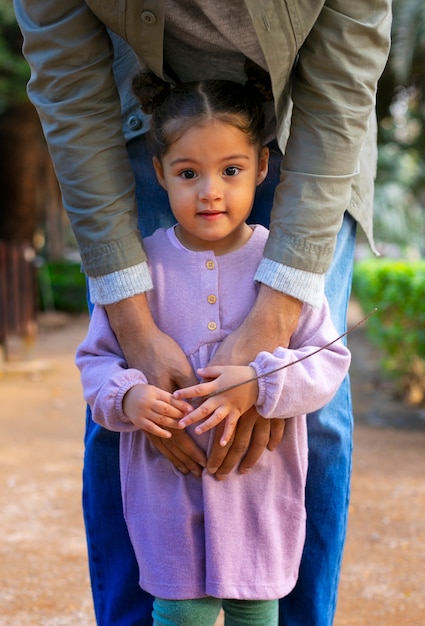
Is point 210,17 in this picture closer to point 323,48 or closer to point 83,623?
point 323,48

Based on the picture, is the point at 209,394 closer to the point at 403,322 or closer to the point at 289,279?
the point at 289,279

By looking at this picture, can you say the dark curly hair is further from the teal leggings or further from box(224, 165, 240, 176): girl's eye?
the teal leggings

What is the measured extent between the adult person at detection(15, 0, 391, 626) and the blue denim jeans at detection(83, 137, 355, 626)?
0.09 meters

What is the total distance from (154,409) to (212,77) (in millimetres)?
813

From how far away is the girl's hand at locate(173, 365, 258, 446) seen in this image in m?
1.80

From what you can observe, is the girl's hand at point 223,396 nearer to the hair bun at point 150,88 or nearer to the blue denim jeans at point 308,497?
the blue denim jeans at point 308,497

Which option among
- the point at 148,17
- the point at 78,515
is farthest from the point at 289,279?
the point at 78,515

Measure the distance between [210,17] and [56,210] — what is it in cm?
1403

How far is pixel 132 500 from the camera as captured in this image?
1990mm

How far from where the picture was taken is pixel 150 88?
6.57 ft

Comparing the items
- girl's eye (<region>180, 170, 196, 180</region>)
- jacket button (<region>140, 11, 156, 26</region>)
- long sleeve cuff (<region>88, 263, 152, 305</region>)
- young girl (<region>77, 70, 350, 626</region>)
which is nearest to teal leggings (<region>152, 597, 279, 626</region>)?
young girl (<region>77, 70, 350, 626</region>)

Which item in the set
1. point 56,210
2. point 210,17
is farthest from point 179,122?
point 56,210

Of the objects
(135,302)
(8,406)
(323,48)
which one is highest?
(323,48)

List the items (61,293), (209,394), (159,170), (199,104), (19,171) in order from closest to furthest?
(209,394) → (199,104) → (159,170) → (19,171) → (61,293)
